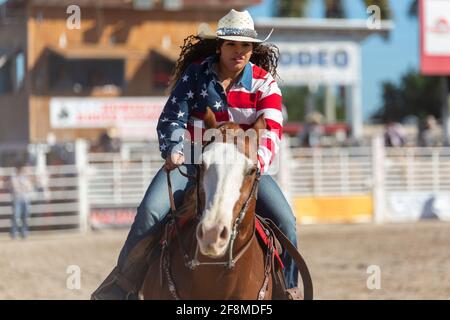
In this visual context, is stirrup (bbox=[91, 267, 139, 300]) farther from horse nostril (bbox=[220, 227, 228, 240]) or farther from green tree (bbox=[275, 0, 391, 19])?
green tree (bbox=[275, 0, 391, 19])

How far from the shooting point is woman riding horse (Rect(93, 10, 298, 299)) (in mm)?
5176

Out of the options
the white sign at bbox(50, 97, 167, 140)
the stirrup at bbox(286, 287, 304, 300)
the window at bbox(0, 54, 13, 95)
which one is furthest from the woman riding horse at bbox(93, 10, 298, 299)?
the window at bbox(0, 54, 13, 95)

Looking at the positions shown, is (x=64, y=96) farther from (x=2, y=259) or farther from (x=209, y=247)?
(x=209, y=247)

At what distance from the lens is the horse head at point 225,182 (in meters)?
4.24

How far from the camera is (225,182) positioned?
4328mm

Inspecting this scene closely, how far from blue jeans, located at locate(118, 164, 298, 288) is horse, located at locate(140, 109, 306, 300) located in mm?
203

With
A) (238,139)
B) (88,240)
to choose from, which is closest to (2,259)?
(88,240)

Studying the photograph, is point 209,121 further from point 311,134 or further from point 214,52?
point 311,134

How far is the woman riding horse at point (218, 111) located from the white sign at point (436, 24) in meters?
22.3

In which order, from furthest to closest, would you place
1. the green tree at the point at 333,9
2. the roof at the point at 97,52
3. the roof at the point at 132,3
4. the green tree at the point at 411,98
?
the green tree at the point at 411,98, the green tree at the point at 333,9, the roof at the point at 97,52, the roof at the point at 132,3

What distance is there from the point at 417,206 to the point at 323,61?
10.3 metres

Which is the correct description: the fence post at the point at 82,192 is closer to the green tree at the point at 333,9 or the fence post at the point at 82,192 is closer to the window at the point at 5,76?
the window at the point at 5,76

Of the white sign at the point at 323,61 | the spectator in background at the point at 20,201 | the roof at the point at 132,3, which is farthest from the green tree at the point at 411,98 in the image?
the spectator in background at the point at 20,201
